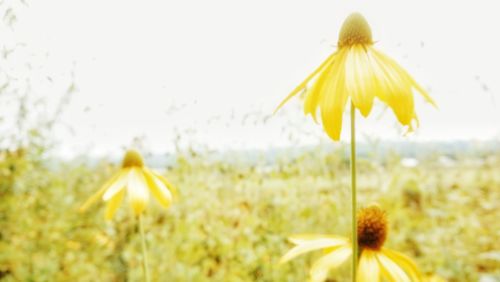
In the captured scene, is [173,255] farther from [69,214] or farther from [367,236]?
[367,236]

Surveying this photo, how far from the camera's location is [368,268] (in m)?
0.91

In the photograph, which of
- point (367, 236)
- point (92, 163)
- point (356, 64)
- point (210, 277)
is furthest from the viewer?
point (92, 163)

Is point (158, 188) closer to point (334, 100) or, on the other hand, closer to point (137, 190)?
point (137, 190)

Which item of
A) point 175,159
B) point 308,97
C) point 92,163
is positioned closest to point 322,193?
point 175,159

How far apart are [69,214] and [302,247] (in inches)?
65.5

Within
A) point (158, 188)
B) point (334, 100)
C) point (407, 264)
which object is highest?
point (334, 100)

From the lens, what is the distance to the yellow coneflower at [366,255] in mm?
867

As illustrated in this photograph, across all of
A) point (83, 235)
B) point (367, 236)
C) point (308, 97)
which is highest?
point (308, 97)

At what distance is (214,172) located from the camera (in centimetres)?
240

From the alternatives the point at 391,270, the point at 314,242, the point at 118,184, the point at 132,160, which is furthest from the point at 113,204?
the point at 391,270

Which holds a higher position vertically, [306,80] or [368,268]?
[306,80]

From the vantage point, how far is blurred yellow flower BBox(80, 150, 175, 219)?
1.29 metres

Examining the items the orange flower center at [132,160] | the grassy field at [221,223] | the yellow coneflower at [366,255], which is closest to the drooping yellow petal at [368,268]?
the yellow coneflower at [366,255]

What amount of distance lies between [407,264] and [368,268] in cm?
9
